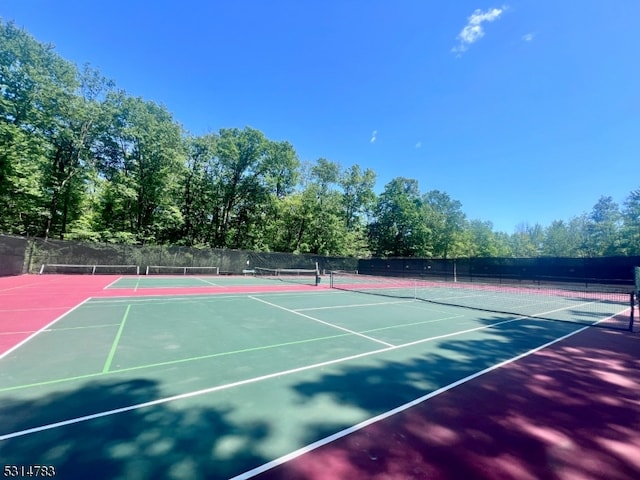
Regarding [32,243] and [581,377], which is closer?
[581,377]

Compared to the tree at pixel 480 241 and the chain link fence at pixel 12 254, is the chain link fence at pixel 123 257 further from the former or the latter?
the tree at pixel 480 241

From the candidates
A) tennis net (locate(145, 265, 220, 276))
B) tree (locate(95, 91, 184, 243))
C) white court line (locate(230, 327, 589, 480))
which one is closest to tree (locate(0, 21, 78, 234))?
tree (locate(95, 91, 184, 243))

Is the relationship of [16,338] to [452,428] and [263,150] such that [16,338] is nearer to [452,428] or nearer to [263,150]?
[452,428]

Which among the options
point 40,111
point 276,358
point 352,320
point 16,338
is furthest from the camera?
point 40,111

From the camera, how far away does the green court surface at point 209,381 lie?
2.64 metres

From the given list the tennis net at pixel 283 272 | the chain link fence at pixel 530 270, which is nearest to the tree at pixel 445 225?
the chain link fence at pixel 530 270

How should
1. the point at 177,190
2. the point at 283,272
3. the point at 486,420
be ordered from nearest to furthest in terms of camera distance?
the point at 486,420 < the point at 283,272 < the point at 177,190

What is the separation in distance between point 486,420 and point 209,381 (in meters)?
3.69

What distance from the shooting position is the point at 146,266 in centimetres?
2417

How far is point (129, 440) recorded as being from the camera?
2.75 meters

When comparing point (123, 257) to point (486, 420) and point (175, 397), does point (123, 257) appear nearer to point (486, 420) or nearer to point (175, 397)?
point (175, 397)

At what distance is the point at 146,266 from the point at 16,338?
20316 millimetres

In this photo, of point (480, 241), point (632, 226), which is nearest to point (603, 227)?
point (632, 226)

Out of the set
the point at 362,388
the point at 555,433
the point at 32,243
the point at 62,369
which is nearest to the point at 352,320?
the point at 362,388
